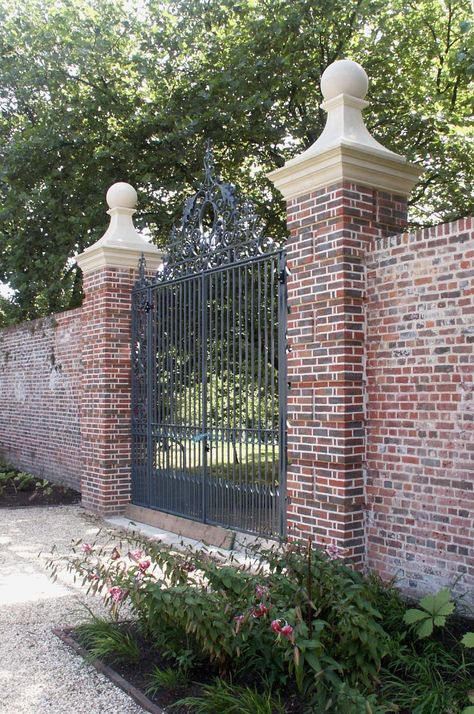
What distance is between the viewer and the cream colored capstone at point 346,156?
15.7ft

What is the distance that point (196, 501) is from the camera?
Result: 6801 mm

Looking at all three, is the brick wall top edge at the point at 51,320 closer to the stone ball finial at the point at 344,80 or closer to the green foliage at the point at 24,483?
the green foliage at the point at 24,483

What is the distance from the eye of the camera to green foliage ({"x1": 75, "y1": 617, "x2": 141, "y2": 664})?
3.72 meters

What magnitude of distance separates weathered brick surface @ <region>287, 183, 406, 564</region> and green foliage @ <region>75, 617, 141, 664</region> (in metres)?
1.63

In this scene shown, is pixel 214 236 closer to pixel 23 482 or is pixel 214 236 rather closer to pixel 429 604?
pixel 429 604

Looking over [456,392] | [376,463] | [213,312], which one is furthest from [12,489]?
[456,392]

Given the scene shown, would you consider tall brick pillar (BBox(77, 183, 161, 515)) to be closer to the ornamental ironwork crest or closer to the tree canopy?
the ornamental ironwork crest

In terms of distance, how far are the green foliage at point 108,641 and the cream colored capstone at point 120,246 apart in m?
5.03

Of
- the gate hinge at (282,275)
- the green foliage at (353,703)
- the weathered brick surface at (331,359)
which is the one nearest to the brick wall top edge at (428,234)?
the weathered brick surface at (331,359)

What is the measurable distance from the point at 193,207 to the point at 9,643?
15.9ft

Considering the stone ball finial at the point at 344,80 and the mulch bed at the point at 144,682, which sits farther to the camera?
the stone ball finial at the point at 344,80

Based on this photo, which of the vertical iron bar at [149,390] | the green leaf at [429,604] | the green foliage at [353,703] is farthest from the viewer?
the vertical iron bar at [149,390]

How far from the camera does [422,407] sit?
440 cm

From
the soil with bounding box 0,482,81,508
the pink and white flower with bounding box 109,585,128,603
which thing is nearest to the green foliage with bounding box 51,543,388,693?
the pink and white flower with bounding box 109,585,128,603
